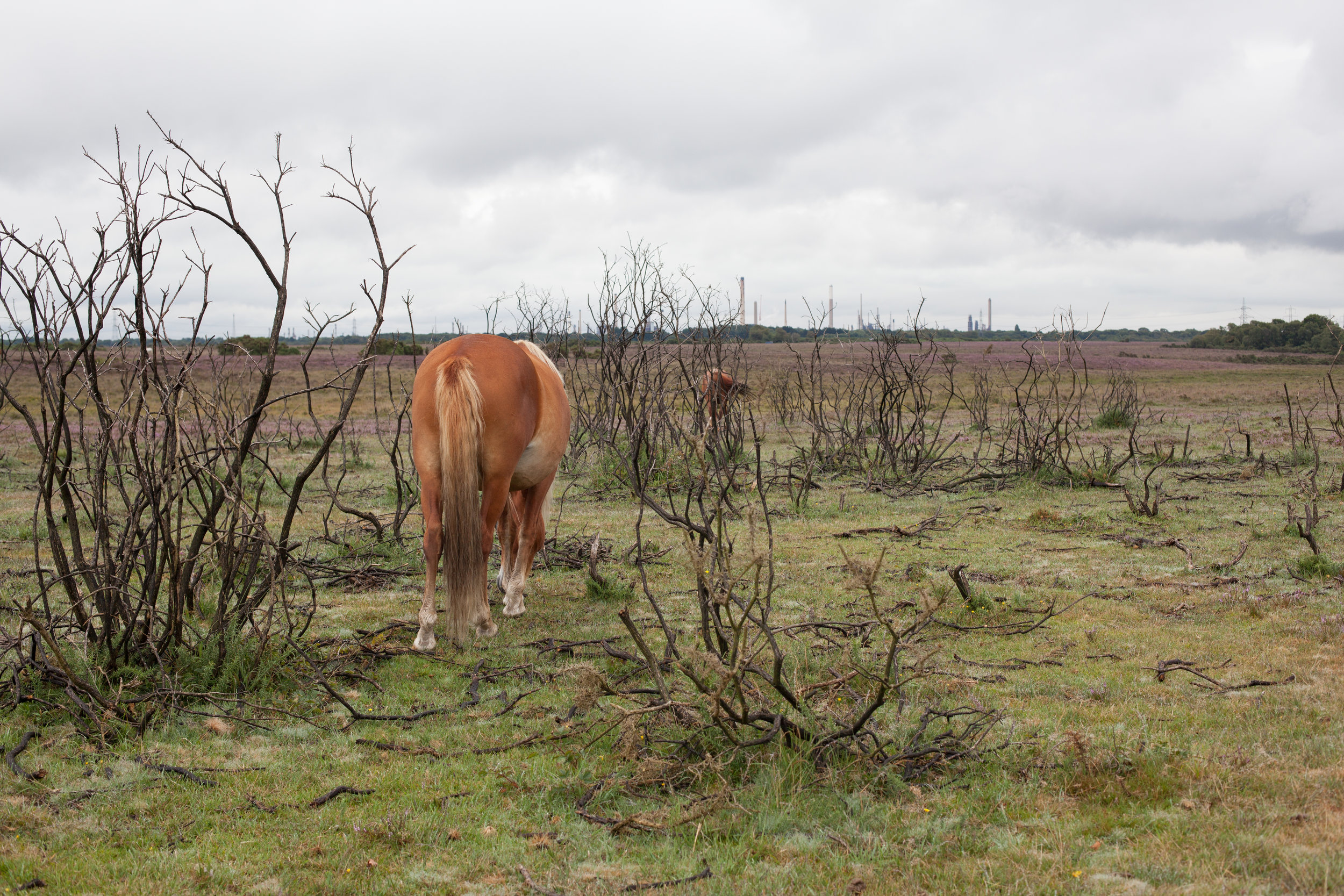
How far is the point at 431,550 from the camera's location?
16.3ft

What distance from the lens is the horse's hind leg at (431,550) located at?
4926 mm

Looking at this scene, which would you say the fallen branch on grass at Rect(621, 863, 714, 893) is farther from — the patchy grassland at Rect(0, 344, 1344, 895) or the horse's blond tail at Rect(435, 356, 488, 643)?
the horse's blond tail at Rect(435, 356, 488, 643)

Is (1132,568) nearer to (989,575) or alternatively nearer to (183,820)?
(989,575)

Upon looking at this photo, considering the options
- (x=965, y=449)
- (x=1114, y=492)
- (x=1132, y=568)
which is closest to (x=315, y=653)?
(x=1132, y=568)

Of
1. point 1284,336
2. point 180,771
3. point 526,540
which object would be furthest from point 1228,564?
point 1284,336

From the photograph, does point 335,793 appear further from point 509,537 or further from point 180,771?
point 509,537

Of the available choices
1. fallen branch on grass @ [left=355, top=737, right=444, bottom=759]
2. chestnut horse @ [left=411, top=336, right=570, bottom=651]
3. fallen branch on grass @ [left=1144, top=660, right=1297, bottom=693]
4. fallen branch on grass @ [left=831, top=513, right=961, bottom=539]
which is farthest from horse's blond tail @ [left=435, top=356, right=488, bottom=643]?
fallen branch on grass @ [left=831, top=513, right=961, bottom=539]

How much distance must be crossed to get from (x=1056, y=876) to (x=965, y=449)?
1324cm

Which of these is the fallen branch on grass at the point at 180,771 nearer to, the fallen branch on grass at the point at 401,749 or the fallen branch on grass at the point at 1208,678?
the fallen branch on grass at the point at 401,749

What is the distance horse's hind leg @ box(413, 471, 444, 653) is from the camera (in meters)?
4.93

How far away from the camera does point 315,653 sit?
4629 millimetres

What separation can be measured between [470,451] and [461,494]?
241 millimetres

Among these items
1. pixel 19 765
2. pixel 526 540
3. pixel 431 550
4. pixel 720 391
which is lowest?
pixel 19 765

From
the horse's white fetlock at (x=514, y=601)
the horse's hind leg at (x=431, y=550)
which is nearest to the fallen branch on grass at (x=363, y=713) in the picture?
the horse's hind leg at (x=431, y=550)
